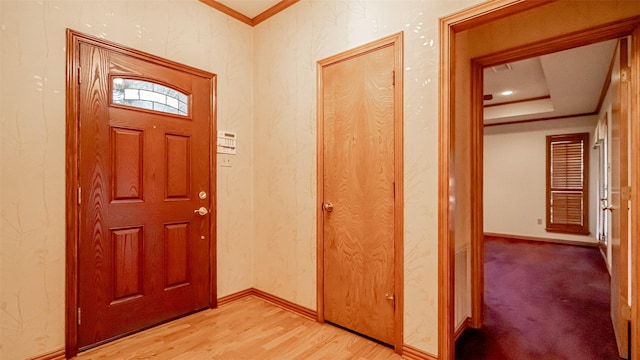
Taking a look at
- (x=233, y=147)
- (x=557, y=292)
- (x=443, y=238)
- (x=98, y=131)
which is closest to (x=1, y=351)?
(x=98, y=131)

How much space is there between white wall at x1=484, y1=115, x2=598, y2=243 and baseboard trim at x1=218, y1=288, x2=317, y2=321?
5.99 metres

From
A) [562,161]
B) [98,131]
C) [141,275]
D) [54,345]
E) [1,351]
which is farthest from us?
[562,161]

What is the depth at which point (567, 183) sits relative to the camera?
6.05 metres

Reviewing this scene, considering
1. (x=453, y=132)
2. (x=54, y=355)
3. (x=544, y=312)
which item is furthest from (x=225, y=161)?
(x=544, y=312)

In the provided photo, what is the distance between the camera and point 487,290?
3.39 m

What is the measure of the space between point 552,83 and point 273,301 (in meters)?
4.56

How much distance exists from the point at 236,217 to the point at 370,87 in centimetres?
176

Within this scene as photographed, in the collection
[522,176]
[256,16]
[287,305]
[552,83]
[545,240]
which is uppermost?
[256,16]

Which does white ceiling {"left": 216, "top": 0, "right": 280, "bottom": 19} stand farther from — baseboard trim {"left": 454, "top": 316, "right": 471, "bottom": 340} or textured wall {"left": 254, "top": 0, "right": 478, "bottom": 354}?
baseboard trim {"left": 454, "top": 316, "right": 471, "bottom": 340}

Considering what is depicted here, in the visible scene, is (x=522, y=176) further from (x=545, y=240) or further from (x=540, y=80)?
(x=540, y=80)

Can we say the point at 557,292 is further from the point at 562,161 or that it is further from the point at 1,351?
the point at 1,351

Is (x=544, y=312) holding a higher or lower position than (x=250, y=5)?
lower

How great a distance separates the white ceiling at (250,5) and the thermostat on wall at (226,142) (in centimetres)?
118

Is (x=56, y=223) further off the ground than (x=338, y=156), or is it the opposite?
(x=338, y=156)
